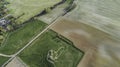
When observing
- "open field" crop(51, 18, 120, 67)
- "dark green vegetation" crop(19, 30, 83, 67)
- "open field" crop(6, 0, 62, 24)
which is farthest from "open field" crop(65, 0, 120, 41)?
"dark green vegetation" crop(19, 30, 83, 67)

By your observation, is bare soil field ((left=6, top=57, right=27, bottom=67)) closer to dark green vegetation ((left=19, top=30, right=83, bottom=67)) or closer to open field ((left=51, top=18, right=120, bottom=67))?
dark green vegetation ((left=19, top=30, right=83, bottom=67))

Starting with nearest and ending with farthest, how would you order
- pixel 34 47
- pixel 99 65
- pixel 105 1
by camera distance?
pixel 99 65, pixel 34 47, pixel 105 1

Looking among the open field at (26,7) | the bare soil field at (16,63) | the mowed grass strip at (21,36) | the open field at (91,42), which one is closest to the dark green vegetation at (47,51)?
the bare soil field at (16,63)

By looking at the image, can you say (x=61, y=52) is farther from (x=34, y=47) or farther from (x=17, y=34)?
(x=17, y=34)

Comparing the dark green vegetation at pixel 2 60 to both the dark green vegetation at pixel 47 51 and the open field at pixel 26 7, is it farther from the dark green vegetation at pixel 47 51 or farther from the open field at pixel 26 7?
the open field at pixel 26 7

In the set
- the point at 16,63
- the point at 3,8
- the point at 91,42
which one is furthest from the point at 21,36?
the point at 91,42

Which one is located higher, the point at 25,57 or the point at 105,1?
the point at 105,1

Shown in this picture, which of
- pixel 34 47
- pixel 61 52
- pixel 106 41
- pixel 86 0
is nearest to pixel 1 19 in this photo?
pixel 34 47
